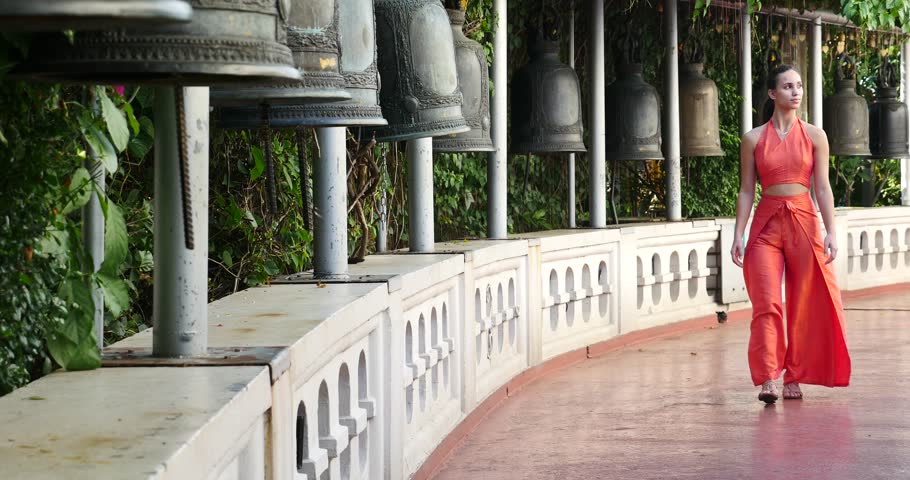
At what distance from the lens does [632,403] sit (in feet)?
27.3

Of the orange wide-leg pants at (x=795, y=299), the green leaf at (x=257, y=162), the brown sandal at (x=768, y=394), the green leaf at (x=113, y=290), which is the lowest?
the brown sandal at (x=768, y=394)

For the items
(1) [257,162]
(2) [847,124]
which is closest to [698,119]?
(2) [847,124]

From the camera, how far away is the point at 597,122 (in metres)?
11.4

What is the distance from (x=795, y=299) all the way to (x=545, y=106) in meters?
2.99

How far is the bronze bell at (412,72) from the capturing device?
5930 mm

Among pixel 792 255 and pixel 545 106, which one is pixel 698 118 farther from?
pixel 792 255

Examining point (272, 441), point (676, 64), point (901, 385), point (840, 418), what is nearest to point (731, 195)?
point (676, 64)

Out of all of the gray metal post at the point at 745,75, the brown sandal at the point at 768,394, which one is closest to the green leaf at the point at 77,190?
the brown sandal at the point at 768,394

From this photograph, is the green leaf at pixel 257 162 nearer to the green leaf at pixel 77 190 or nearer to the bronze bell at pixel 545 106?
the green leaf at pixel 77 190

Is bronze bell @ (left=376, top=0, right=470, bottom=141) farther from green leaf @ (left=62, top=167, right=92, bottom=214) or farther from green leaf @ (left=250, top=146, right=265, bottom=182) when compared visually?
green leaf @ (left=62, top=167, right=92, bottom=214)

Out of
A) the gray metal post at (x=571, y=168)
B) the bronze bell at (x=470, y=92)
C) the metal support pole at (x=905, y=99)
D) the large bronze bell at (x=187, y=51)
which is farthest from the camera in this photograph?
the metal support pole at (x=905, y=99)

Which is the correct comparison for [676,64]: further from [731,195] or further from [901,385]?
[901,385]

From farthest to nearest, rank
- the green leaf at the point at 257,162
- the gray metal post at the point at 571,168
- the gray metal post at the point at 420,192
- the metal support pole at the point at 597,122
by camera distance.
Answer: the gray metal post at the point at 571,168 → the metal support pole at the point at 597,122 → the gray metal post at the point at 420,192 → the green leaf at the point at 257,162

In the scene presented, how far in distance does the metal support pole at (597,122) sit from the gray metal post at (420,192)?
350cm
